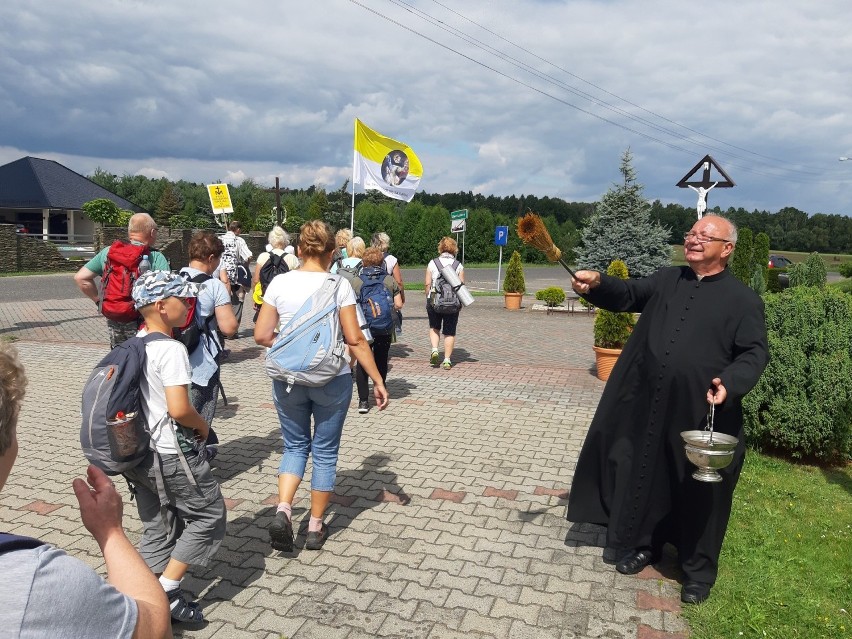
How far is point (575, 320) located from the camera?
56.4ft

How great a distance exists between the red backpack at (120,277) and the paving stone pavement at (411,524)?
1.34 meters

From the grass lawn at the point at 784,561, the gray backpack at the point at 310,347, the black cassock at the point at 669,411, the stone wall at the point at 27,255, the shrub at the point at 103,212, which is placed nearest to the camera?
the grass lawn at the point at 784,561

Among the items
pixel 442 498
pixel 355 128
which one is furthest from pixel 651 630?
pixel 355 128

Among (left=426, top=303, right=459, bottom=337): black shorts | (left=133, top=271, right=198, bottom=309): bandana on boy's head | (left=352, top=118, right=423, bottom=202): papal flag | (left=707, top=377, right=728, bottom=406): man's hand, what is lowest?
(left=426, top=303, right=459, bottom=337): black shorts

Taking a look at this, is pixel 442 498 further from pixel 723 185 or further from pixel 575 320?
pixel 575 320

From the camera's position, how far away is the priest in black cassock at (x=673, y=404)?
3355 mm

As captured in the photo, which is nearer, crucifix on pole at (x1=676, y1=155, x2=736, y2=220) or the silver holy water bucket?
the silver holy water bucket

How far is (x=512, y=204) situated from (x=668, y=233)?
48659mm

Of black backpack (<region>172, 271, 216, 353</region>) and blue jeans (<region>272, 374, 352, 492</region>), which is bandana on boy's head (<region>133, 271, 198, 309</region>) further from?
black backpack (<region>172, 271, 216, 353</region>)

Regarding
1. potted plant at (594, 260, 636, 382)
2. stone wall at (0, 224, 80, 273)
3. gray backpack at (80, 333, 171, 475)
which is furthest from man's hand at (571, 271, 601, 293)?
stone wall at (0, 224, 80, 273)

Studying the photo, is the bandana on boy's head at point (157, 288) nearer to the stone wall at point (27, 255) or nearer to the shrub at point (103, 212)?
the stone wall at point (27, 255)

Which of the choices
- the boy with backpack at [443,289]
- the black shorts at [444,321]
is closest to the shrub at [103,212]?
the black shorts at [444,321]

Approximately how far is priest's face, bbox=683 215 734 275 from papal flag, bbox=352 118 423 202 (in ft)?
34.3

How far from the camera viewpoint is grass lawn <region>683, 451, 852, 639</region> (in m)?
3.19
